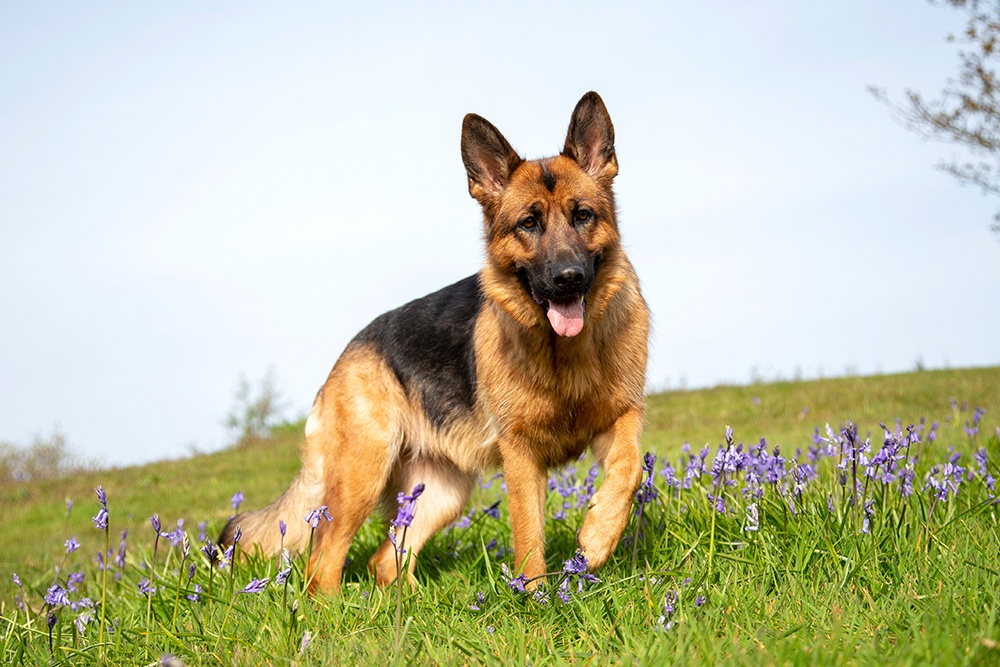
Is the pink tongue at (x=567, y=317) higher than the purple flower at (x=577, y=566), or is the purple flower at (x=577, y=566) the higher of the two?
the pink tongue at (x=567, y=317)

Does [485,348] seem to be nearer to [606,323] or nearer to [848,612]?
[606,323]

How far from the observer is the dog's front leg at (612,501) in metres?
3.49

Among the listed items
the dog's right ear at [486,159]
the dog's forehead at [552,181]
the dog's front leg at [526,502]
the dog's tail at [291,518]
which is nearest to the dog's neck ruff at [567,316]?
the dog's forehead at [552,181]

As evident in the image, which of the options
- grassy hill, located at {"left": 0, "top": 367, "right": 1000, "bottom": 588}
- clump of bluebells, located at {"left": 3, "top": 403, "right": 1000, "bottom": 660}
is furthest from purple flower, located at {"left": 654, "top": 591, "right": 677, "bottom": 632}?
grassy hill, located at {"left": 0, "top": 367, "right": 1000, "bottom": 588}

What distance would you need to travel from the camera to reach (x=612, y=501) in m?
3.59

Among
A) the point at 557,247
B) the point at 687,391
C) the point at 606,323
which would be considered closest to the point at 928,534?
the point at 606,323

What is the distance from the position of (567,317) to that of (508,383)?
549mm

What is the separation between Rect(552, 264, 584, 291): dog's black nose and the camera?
3.85 meters

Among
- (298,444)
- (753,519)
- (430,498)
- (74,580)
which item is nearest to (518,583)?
(753,519)

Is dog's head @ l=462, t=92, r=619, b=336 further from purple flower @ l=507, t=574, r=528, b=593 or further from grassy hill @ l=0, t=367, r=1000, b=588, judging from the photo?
grassy hill @ l=0, t=367, r=1000, b=588

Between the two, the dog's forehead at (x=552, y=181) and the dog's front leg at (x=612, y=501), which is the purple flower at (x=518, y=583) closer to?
the dog's front leg at (x=612, y=501)

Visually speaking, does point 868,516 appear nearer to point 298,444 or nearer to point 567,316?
point 567,316

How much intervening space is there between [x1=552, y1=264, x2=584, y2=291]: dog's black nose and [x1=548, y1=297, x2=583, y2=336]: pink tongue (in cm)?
15

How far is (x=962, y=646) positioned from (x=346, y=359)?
3.93 metres
